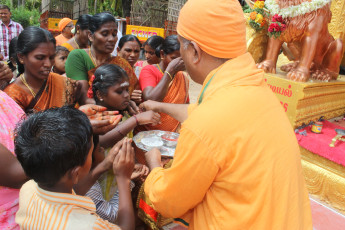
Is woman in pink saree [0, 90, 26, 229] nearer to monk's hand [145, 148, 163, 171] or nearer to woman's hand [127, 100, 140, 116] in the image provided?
monk's hand [145, 148, 163, 171]

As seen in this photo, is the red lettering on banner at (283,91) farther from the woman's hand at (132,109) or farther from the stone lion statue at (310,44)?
the woman's hand at (132,109)

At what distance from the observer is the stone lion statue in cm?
377

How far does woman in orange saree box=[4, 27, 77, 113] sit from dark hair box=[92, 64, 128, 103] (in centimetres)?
38

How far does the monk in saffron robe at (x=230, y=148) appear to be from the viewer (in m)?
1.04

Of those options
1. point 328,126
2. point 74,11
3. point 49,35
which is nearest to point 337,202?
point 328,126

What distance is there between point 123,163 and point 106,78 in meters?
0.92

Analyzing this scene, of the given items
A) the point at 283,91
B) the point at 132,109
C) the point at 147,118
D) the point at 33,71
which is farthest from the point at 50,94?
the point at 283,91

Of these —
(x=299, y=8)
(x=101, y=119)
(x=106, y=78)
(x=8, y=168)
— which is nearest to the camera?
(x=8, y=168)

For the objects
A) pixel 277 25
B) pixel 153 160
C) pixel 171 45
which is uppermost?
pixel 277 25

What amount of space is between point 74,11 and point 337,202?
1915cm

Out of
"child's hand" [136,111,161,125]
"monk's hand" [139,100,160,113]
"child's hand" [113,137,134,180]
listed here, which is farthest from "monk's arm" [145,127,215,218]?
"monk's hand" [139,100,160,113]

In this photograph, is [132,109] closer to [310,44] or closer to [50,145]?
[50,145]

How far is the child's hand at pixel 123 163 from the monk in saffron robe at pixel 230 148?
1.34ft

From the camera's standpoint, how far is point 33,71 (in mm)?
2012
